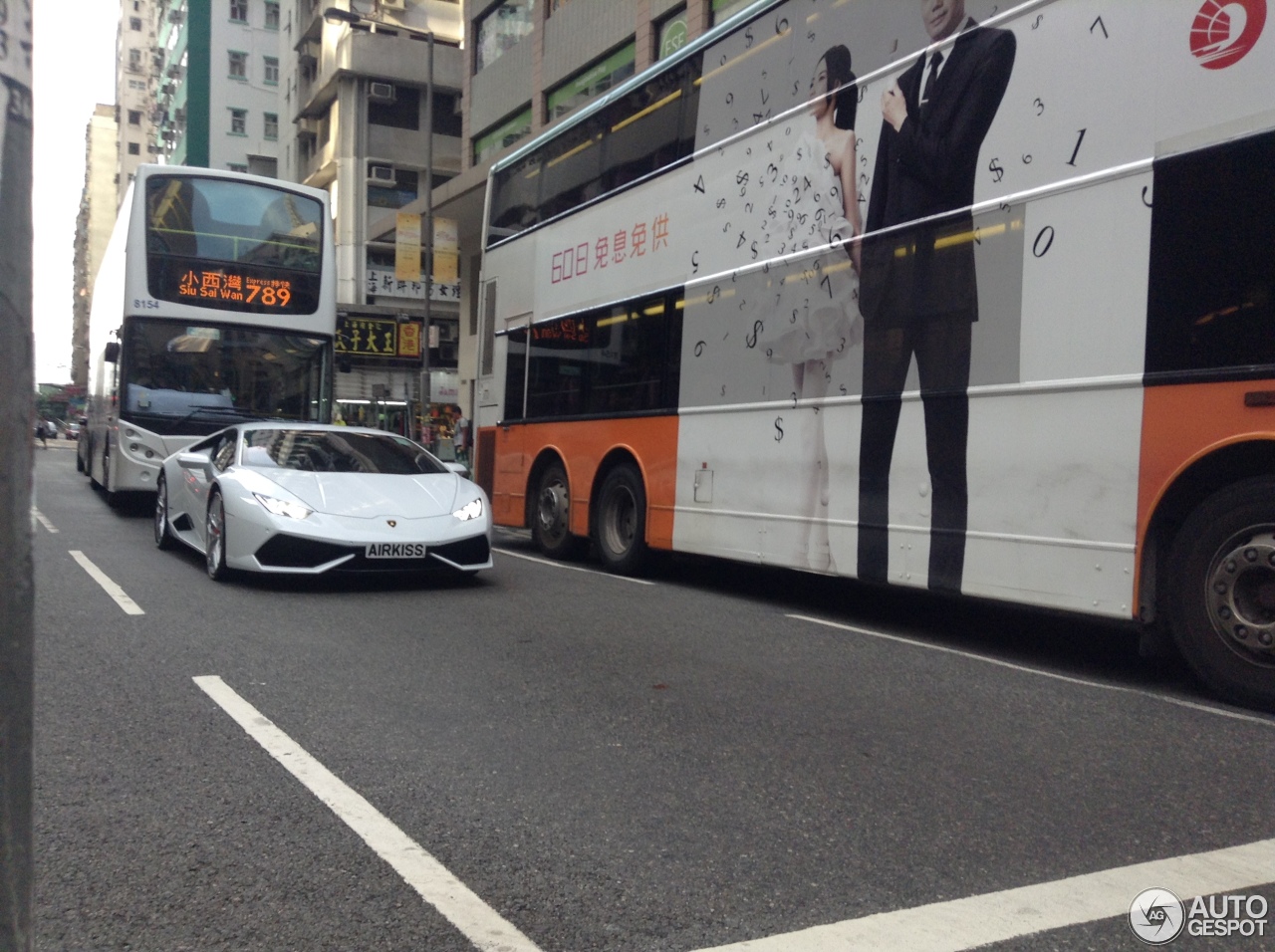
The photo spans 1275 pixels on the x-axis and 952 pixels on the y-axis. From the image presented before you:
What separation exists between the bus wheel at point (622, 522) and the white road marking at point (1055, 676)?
2.41m

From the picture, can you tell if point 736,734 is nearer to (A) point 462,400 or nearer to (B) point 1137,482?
(B) point 1137,482

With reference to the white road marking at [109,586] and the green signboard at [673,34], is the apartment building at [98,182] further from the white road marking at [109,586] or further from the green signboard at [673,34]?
the white road marking at [109,586]

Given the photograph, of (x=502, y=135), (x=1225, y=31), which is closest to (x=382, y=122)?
(x=502, y=135)

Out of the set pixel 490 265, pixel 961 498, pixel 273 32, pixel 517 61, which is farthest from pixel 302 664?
pixel 273 32

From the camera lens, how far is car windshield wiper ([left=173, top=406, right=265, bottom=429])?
15.0 meters

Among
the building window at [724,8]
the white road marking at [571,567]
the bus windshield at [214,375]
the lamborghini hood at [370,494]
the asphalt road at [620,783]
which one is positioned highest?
the building window at [724,8]

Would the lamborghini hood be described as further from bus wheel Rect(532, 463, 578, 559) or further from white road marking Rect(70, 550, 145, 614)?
bus wheel Rect(532, 463, 578, 559)

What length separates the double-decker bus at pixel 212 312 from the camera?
48.1ft

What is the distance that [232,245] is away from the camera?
14992mm

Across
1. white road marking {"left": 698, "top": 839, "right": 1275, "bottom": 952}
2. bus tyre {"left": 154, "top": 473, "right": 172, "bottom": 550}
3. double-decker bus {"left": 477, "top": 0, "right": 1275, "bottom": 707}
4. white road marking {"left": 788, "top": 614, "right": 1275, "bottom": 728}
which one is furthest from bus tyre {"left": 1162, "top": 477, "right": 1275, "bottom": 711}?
bus tyre {"left": 154, "top": 473, "right": 172, "bottom": 550}

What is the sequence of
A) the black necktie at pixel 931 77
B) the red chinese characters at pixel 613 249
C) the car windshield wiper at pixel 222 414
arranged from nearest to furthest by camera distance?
the black necktie at pixel 931 77
the red chinese characters at pixel 613 249
the car windshield wiper at pixel 222 414

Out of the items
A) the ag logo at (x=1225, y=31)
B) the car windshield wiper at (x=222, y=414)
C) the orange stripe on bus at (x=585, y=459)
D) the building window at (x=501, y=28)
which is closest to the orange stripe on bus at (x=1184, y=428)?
the ag logo at (x=1225, y=31)

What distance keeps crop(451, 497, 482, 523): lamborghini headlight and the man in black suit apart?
3.01 meters

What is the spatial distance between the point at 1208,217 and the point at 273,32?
72001mm
